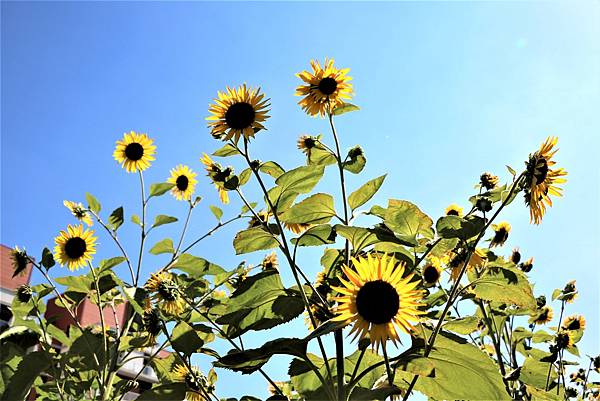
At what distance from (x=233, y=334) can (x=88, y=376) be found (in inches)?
42.0

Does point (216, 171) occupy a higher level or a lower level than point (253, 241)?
higher

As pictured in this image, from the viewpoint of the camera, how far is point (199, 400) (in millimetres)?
1621

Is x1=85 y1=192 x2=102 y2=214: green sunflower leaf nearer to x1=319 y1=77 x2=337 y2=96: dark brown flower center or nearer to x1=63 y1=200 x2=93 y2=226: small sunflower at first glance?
x1=63 y1=200 x2=93 y2=226: small sunflower

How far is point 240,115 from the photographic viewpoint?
148 cm

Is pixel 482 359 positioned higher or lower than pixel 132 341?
lower

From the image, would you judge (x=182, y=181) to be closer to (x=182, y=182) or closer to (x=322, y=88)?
(x=182, y=182)

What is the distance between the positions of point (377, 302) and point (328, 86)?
92cm

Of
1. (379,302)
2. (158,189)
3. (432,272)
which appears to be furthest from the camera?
(158,189)

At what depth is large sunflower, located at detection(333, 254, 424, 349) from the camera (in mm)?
962

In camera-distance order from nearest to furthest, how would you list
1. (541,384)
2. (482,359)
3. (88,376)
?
(482,359)
(541,384)
(88,376)

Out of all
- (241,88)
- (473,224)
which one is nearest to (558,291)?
(473,224)

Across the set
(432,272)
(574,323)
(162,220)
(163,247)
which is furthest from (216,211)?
(574,323)

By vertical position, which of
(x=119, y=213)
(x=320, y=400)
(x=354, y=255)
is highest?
(x=119, y=213)

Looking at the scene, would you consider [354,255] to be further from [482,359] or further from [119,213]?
[119,213]
